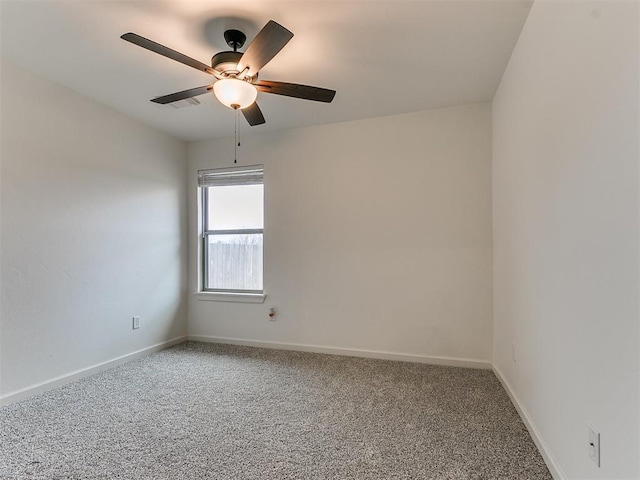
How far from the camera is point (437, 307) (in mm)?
3229

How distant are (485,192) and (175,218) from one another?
131 inches

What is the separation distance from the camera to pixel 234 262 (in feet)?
13.3

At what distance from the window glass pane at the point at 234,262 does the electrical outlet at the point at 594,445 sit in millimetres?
3141

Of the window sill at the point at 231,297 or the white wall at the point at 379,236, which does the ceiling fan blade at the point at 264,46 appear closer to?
the white wall at the point at 379,236

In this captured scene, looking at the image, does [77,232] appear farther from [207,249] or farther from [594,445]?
[594,445]

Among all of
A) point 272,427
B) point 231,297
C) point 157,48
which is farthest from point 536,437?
point 231,297

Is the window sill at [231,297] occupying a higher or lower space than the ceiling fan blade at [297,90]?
lower

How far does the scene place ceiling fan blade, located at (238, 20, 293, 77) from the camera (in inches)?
61.8

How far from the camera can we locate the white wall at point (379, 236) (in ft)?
10.3

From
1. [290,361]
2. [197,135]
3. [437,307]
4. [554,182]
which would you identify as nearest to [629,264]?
[554,182]

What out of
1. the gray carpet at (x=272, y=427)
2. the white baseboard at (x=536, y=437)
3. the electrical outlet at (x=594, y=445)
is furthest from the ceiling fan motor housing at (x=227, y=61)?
the white baseboard at (x=536, y=437)

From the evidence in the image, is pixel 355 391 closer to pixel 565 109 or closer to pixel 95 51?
pixel 565 109

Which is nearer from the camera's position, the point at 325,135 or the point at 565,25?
the point at 565,25

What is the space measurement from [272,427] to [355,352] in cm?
153
